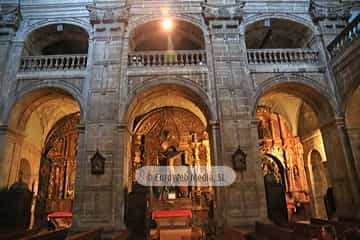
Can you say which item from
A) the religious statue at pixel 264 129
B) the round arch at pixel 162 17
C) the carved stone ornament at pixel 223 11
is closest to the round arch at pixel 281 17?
the carved stone ornament at pixel 223 11

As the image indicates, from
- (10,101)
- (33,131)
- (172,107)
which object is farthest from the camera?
(172,107)

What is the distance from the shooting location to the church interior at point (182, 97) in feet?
25.5

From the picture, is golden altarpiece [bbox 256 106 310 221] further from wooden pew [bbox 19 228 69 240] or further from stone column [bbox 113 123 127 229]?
wooden pew [bbox 19 228 69 240]

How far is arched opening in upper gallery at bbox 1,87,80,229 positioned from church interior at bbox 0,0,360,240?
8 cm

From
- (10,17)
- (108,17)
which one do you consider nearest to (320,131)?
(108,17)

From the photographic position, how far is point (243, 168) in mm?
7910

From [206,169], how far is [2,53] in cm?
1006

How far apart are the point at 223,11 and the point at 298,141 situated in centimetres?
717

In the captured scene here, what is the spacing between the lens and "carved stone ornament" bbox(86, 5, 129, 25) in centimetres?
955

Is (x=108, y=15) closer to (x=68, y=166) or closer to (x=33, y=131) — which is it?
(x=33, y=131)

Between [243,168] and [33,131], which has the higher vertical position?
[33,131]

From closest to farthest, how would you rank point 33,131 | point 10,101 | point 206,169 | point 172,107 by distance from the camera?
point 10,101 < point 33,131 < point 206,169 < point 172,107

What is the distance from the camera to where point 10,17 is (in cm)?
972

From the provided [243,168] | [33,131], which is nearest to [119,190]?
[243,168]
